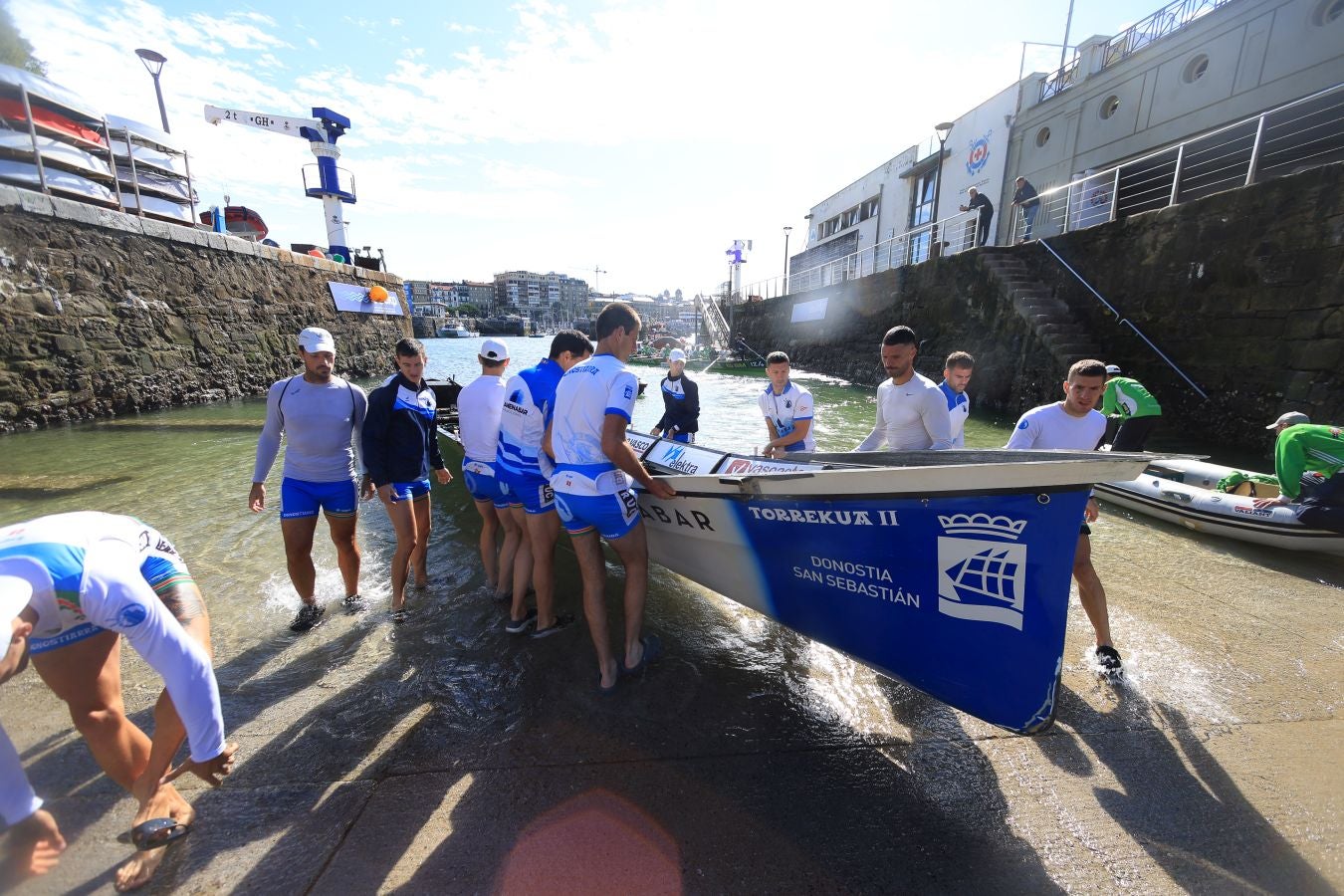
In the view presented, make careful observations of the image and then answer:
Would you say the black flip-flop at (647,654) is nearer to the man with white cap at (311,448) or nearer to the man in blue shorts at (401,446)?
the man in blue shorts at (401,446)

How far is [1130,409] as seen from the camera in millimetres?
6863

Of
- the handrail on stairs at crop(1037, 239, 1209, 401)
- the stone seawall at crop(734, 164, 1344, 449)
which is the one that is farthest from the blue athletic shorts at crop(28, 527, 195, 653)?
the handrail on stairs at crop(1037, 239, 1209, 401)

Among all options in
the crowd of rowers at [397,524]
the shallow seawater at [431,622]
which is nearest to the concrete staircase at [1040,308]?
the shallow seawater at [431,622]

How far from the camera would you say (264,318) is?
631 inches

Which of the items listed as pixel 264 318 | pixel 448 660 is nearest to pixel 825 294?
pixel 264 318

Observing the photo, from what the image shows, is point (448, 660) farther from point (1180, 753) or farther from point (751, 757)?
point (1180, 753)

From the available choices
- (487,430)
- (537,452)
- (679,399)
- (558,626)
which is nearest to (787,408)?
(679,399)

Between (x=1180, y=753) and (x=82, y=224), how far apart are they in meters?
18.2

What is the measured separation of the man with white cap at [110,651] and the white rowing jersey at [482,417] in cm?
203

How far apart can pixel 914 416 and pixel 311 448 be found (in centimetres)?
435

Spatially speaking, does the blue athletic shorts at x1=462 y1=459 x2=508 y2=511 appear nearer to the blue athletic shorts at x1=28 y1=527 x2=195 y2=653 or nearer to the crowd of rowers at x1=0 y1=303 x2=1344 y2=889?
the crowd of rowers at x1=0 y1=303 x2=1344 y2=889

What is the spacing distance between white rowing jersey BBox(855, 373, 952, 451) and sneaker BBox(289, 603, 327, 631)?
4.59 m

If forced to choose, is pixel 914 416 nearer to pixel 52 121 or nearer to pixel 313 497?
pixel 313 497

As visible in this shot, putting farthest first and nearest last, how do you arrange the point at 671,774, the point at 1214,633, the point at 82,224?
the point at 82,224 < the point at 1214,633 < the point at 671,774
